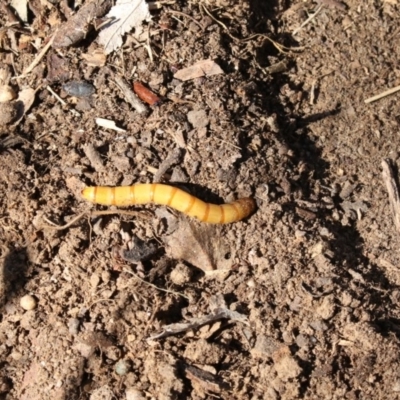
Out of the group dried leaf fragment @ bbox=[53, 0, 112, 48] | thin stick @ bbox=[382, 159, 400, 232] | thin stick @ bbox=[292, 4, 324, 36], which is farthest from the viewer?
thin stick @ bbox=[292, 4, 324, 36]

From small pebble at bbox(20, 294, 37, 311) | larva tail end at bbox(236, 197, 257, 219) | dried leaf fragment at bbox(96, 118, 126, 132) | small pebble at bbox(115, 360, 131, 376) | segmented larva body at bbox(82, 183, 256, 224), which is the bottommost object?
small pebble at bbox(115, 360, 131, 376)

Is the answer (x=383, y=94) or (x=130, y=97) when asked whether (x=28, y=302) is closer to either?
(x=130, y=97)

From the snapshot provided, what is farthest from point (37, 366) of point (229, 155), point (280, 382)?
point (229, 155)

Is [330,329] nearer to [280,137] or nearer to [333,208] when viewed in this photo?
[333,208]

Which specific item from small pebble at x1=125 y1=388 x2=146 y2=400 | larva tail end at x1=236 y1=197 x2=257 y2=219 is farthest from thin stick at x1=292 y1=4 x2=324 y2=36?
small pebble at x1=125 y1=388 x2=146 y2=400

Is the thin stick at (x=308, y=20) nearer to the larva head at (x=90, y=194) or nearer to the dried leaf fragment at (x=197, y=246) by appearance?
the dried leaf fragment at (x=197, y=246)

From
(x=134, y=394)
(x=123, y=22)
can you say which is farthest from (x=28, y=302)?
(x=123, y=22)

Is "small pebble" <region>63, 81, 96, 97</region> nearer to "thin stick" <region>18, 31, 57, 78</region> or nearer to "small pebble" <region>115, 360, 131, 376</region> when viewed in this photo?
"thin stick" <region>18, 31, 57, 78</region>
